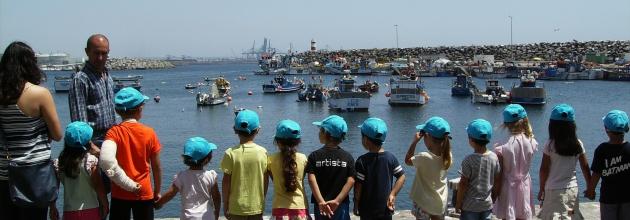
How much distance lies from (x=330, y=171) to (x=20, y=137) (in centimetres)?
212

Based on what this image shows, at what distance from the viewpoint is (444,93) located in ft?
225

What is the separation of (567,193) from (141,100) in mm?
3407

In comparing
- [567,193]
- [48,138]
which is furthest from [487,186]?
[48,138]

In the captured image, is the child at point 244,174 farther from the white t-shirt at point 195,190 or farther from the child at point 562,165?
the child at point 562,165

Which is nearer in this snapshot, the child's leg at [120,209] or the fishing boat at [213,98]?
the child's leg at [120,209]

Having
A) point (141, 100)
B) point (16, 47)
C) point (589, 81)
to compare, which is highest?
point (16, 47)

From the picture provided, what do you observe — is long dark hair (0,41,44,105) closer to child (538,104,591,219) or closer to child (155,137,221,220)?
child (155,137,221,220)

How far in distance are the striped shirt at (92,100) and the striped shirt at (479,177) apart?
2.71 meters

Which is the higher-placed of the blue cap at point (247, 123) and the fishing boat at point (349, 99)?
the blue cap at point (247, 123)

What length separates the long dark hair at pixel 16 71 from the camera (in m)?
4.08

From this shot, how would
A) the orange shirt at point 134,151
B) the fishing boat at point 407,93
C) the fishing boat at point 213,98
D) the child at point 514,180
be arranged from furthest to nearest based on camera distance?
the fishing boat at point 213,98 → the fishing boat at point 407,93 → the child at point 514,180 → the orange shirt at point 134,151

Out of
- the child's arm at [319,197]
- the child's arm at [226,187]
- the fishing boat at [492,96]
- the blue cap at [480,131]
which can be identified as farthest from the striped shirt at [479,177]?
the fishing boat at [492,96]

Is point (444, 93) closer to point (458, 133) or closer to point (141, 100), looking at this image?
point (458, 133)

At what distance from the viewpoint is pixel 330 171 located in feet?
15.6
